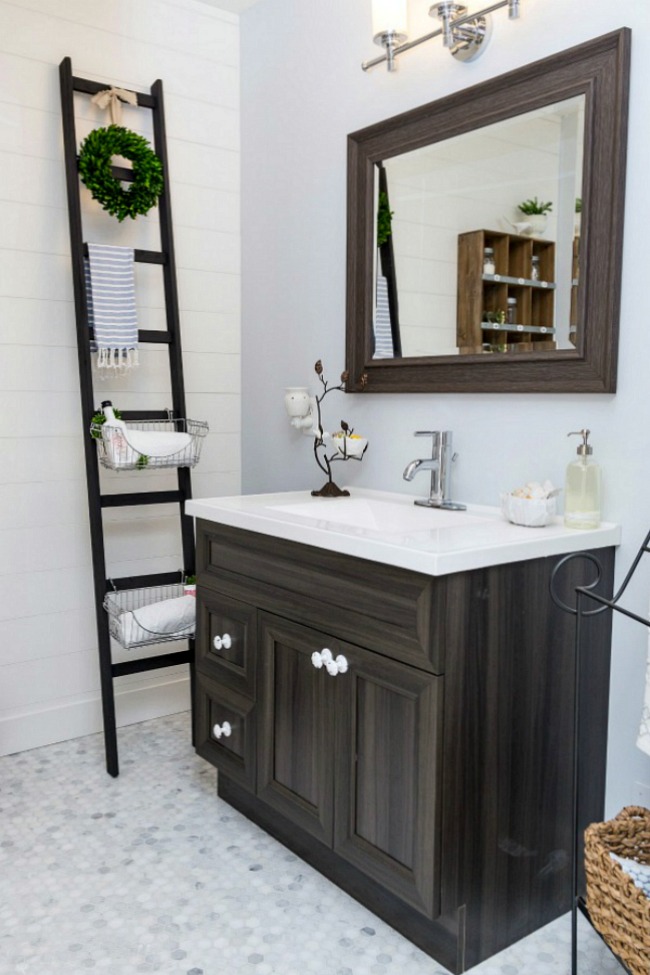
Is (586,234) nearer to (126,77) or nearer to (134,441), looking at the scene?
(134,441)

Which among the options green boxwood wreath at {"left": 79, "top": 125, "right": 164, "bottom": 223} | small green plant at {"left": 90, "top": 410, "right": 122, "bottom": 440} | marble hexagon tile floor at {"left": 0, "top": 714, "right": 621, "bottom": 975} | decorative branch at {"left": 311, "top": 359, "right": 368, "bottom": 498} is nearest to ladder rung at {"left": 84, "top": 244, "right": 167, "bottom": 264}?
green boxwood wreath at {"left": 79, "top": 125, "right": 164, "bottom": 223}

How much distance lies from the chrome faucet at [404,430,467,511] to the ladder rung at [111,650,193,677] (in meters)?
1.00

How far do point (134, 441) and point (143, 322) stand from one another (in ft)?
1.89

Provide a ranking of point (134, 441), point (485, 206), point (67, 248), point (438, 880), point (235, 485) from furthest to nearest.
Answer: point (235, 485) → point (67, 248) → point (134, 441) → point (485, 206) → point (438, 880)

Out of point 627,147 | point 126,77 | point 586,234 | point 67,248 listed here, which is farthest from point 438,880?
point 126,77

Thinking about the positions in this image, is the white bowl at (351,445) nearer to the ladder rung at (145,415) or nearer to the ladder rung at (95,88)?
the ladder rung at (145,415)

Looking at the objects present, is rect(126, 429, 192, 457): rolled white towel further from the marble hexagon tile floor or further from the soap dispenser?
the soap dispenser

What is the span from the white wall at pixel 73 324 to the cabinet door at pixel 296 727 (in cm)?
99

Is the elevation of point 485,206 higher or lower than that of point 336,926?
higher

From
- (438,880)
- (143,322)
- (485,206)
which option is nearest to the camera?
(438,880)

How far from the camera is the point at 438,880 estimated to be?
1.54m

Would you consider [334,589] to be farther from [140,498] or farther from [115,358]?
[115,358]

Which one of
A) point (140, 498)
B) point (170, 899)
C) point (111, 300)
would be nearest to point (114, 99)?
point (111, 300)

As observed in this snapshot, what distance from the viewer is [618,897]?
1.35 m
